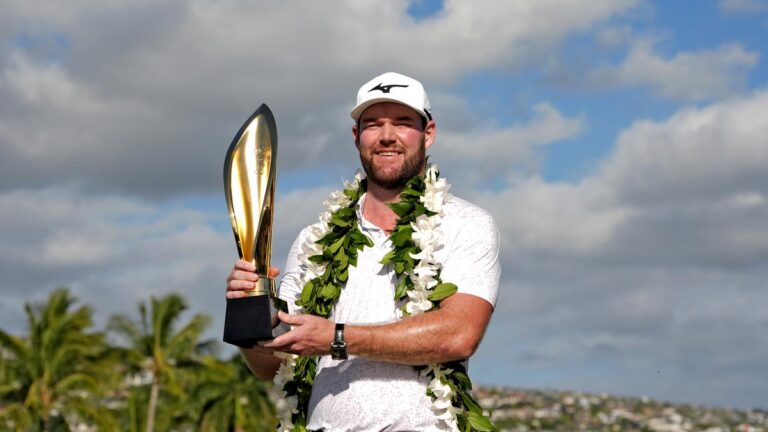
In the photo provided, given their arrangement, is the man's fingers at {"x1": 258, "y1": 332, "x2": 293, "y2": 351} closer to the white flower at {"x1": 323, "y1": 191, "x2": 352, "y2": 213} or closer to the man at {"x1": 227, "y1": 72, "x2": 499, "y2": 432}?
the man at {"x1": 227, "y1": 72, "x2": 499, "y2": 432}

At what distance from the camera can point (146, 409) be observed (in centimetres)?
4188

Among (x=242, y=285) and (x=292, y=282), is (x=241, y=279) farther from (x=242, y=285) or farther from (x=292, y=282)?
(x=292, y=282)

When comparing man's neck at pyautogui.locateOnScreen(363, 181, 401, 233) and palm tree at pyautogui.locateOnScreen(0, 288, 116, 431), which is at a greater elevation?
palm tree at pyautogui.locateOnScreen(0, 288, 116, 431)

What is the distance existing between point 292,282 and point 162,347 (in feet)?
122

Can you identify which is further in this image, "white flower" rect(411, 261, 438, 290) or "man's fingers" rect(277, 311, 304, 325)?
"white flower" rect(411, 261, 438, 290)

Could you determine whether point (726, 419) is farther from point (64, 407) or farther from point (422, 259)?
point (422, 259)

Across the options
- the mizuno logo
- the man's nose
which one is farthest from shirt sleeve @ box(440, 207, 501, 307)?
the mizuno logo

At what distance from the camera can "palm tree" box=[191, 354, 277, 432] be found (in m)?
42.2

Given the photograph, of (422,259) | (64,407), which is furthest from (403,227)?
(64,407)

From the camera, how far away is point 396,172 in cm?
458

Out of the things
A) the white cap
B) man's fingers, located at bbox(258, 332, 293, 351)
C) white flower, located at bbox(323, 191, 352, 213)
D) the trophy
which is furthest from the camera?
white flower, located at bbox(323, 191, 352, 213)

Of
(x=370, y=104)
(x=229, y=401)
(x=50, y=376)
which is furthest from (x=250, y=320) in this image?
(x=229, y=401)

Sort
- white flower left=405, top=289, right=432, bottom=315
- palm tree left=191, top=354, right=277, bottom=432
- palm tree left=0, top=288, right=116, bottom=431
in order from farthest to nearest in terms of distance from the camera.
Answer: palm tree left=191, top=354, right=277, bottom=432 → palm tree left=0, top=288, right=116, bottom=431 → white flower left=405, top=289, right=432, bottom=315

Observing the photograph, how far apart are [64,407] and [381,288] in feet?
114
